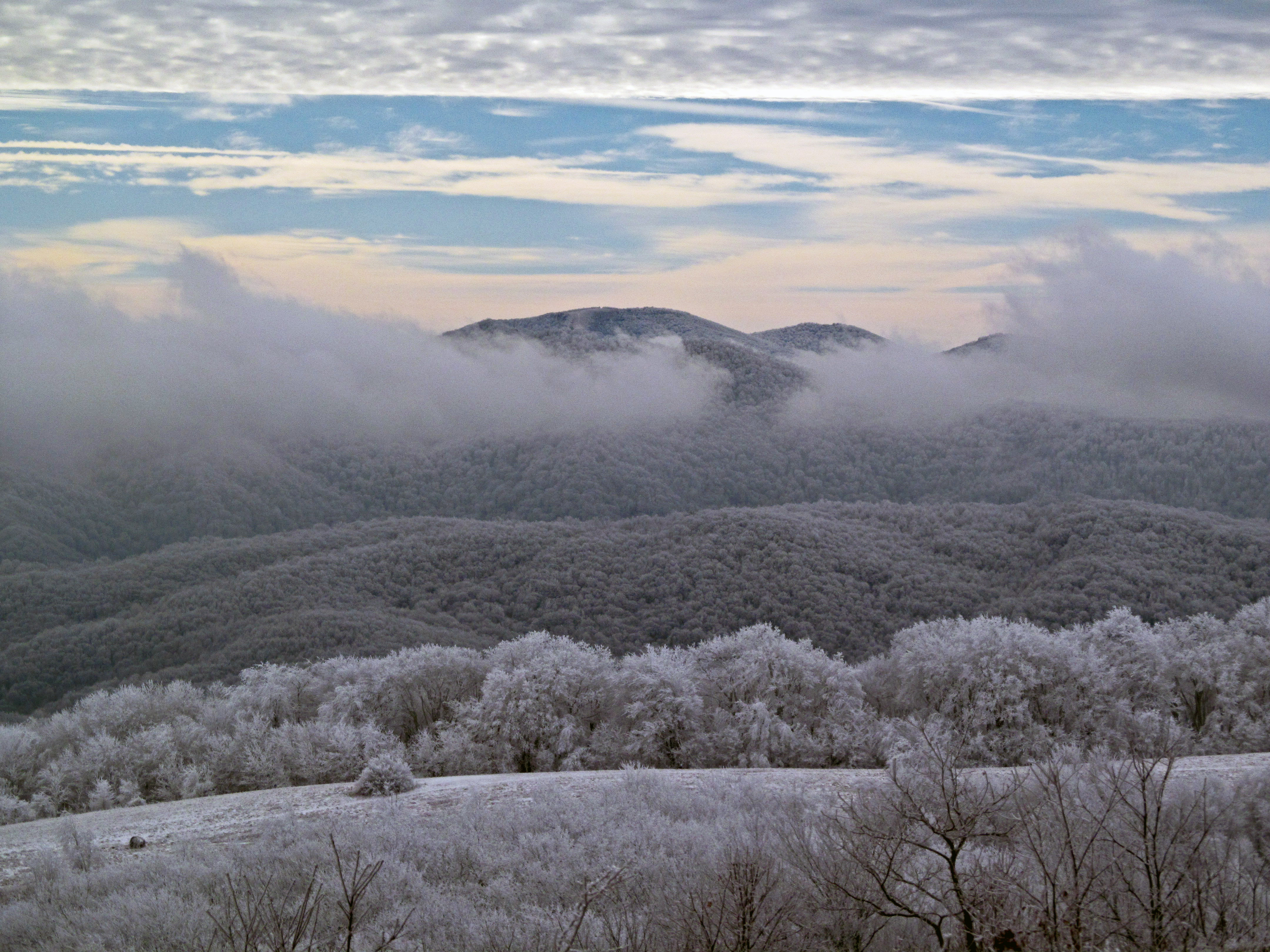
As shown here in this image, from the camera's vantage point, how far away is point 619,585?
118438mm

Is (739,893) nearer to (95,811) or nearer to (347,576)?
(95,811)

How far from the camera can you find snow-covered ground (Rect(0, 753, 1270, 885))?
1573 centimetres

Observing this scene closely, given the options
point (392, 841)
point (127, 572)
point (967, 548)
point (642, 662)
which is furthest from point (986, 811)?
point (127, 572)

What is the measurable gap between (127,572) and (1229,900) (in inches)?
6116

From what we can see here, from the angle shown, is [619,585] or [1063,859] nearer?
[1063,859]

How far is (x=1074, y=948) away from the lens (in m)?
6.35

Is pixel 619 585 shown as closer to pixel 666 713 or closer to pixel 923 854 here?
pixel 666 713

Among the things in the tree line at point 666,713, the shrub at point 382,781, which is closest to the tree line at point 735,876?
the shrub at point 382,781

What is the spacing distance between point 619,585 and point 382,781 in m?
100

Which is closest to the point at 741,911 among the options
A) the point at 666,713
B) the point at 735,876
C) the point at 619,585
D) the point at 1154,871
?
the point at 735,876

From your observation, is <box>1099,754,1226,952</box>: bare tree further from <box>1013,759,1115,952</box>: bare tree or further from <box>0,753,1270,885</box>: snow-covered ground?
<box>0,753,1270,885</box>: snow-covered ground

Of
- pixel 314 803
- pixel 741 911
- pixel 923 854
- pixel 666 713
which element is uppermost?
pixel 741 911

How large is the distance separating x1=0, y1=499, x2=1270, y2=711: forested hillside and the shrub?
66.9m

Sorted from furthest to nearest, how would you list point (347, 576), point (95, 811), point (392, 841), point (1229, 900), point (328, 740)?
point (347, 576) → point (328, 740) → point (95, 811) → point (392, 841) → point (1229, 900)
